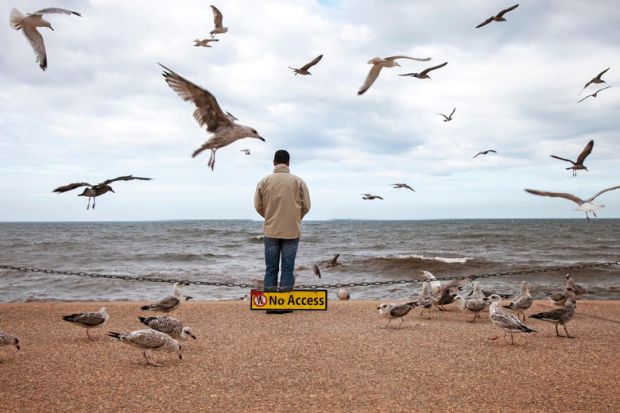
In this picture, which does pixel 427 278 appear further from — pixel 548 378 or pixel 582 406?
pixel 582 406

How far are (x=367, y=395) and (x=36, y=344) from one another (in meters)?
4.08

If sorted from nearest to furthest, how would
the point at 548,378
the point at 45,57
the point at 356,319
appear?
the point at 548,378 → the point at 356,319 → the point at 45,57

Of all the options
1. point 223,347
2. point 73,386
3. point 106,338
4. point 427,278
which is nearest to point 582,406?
point 223,347

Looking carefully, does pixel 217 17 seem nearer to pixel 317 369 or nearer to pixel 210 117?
pixel 210 117

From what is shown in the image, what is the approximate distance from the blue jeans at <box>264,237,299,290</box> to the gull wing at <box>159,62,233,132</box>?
1975 millimetres

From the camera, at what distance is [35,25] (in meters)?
8.55

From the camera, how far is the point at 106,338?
21.6 feet

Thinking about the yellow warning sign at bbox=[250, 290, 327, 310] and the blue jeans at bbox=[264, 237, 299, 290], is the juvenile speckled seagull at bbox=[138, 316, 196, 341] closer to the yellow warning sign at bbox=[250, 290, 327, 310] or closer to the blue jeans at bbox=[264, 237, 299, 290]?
the yellow warning sign at bbox=[250, 290, 327, 310]

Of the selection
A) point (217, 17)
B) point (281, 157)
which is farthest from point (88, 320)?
point (217, 17)

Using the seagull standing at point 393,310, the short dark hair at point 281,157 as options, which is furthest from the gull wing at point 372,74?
the seagull standing at point 393,310

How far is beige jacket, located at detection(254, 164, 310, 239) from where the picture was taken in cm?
805

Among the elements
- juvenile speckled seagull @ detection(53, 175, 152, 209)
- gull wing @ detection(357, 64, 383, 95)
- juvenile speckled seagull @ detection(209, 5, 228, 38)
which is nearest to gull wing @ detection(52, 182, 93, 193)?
juvenile speckled seagull @ detection(53, 175, 152, 209)

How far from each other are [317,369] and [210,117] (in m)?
3.84

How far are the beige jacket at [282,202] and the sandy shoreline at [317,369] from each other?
4.54ft
